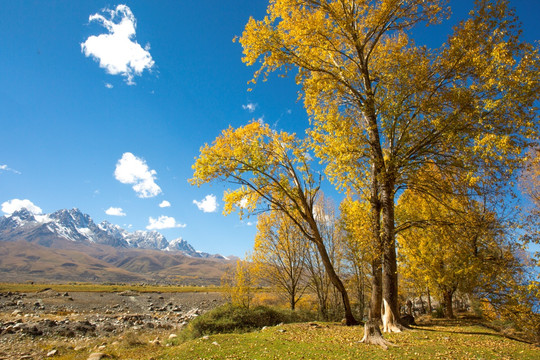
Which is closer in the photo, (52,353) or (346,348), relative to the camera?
(346,348)

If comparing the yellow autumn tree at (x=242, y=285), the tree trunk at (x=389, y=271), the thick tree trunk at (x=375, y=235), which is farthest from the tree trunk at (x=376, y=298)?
the yellow autumn tree at (x=242, y=285)

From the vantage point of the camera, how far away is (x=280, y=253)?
75.8 feet

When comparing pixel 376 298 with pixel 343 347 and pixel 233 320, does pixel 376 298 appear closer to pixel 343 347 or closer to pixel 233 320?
pixel 343 347

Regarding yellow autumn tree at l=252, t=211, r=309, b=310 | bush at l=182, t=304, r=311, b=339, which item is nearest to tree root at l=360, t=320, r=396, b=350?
bush at l=182, t=304, r=311, b=339

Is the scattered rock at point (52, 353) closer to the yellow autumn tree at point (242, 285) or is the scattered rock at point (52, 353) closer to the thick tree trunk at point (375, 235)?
the yellow autumn tree at point (242, 285)

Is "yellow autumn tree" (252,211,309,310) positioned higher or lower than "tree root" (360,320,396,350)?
higher

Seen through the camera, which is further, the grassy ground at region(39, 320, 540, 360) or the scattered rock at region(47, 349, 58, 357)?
the scattered rock at region(47, 349, 58, 357)

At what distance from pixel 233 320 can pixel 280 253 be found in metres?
7.82

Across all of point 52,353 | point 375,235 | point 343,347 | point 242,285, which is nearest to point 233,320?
point 242,285

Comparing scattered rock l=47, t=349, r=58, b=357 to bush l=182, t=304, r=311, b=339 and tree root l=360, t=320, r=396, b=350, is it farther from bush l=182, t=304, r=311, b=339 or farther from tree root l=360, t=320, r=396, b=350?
tree root l=360, t=320, r=396, b=350

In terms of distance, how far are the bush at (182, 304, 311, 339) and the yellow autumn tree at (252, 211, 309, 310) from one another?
168 inches

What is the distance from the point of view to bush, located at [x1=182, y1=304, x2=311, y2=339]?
15409 mm

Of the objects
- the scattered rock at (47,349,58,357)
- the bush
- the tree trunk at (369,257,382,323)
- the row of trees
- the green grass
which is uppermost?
the row of trees

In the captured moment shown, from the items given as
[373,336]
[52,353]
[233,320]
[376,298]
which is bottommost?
[52,353]
